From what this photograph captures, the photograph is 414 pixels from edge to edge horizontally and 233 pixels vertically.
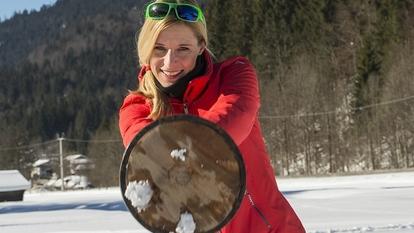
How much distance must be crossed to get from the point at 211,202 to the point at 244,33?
6997 centimetres

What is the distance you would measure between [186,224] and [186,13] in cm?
61

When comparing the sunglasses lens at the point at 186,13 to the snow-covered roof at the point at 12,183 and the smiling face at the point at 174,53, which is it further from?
the snow-covered roof at the point at 12,183

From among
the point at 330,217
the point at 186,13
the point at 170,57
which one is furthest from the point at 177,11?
the point at 330,217

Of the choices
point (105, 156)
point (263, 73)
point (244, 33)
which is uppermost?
point (244, 33)

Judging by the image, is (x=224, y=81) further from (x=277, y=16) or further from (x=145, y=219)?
(x=277, y=16)

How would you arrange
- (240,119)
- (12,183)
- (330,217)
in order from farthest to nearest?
(12,183) → (330,217) → (240,119)

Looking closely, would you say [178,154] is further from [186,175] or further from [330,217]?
[330,217]

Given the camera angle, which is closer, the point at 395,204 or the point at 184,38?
the point at 184,38

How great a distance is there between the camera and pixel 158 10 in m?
1.92

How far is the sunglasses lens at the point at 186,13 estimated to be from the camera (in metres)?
→ 1.90

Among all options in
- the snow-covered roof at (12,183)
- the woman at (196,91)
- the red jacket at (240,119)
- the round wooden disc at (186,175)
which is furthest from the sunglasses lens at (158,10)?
the snow-covered roof at (12,183)

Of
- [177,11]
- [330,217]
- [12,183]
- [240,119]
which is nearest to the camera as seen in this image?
[240,119]

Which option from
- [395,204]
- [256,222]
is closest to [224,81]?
[256,222]

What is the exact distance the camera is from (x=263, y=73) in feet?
213
